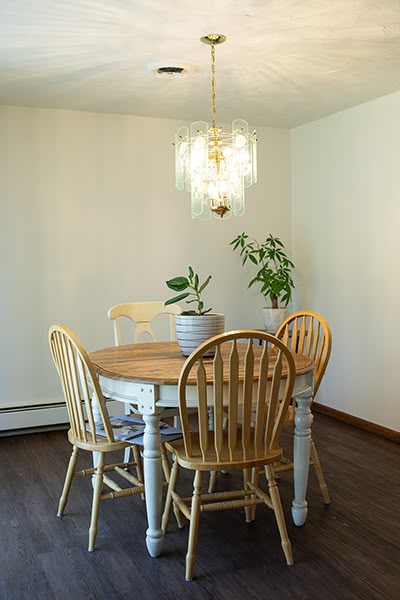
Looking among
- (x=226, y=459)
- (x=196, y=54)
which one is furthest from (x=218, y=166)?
(x=226, y=459)

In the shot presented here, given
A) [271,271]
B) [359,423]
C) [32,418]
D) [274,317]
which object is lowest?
[359,423]

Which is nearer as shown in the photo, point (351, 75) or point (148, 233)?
point (351, 75)

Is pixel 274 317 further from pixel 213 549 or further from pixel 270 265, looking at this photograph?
pixel 213 549

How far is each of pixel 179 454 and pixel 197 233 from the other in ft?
8.97

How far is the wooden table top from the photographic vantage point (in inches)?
102

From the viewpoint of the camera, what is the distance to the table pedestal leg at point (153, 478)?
8.38ft

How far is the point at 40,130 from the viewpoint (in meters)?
4.43

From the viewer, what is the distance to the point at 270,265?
208 inches

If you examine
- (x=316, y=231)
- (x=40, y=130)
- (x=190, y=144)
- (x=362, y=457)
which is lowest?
(x=362, y=457)

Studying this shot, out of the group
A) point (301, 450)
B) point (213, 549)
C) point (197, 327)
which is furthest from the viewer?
point (197, 327)

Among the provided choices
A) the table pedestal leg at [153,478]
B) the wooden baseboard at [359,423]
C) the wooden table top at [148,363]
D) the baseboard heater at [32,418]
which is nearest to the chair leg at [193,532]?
the table pedestal leg at [153,478]

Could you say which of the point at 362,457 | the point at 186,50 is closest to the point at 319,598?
the point at 362,457

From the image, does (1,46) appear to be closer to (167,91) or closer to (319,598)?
(167,91)

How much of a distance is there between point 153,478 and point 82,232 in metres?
2.45
